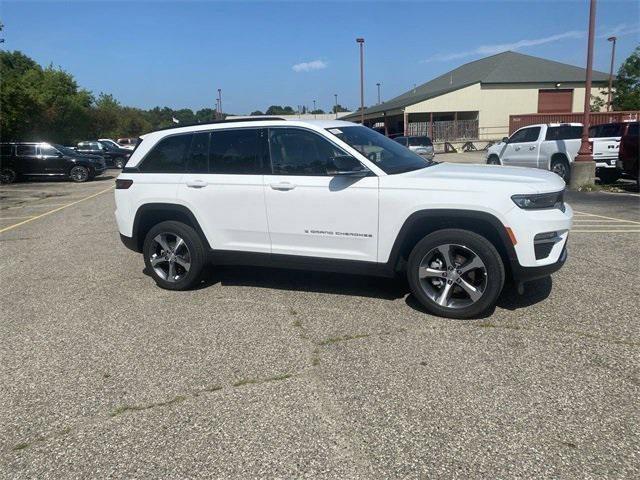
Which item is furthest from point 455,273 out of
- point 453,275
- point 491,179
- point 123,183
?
point 123,183

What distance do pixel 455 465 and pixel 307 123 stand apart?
11.5ft

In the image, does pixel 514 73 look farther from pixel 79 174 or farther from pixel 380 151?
pixel 380 151

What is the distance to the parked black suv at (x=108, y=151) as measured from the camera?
30223 millimetres

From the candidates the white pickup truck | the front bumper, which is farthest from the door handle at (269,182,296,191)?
the white pickup truck

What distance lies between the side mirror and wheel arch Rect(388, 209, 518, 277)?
2.00ft

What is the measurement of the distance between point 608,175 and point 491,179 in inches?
498

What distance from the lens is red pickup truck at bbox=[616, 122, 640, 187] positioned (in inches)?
476

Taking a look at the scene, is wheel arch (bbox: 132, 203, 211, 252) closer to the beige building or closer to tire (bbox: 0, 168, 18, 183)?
tire (bbox: 0, 168, 18, 183)

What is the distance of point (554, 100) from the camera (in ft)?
141

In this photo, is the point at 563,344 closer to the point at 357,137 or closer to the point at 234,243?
the point at 357,137

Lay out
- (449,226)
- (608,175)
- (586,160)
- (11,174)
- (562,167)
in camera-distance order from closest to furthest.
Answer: (449,226) → (586,160) → (562,167) → (608,175) → (11,174)

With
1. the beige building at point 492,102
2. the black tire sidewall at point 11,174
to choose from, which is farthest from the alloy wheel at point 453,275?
the beige building at point 492,102

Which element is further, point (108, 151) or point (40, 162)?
point (108, 151)

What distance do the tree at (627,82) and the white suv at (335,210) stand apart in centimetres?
4230
